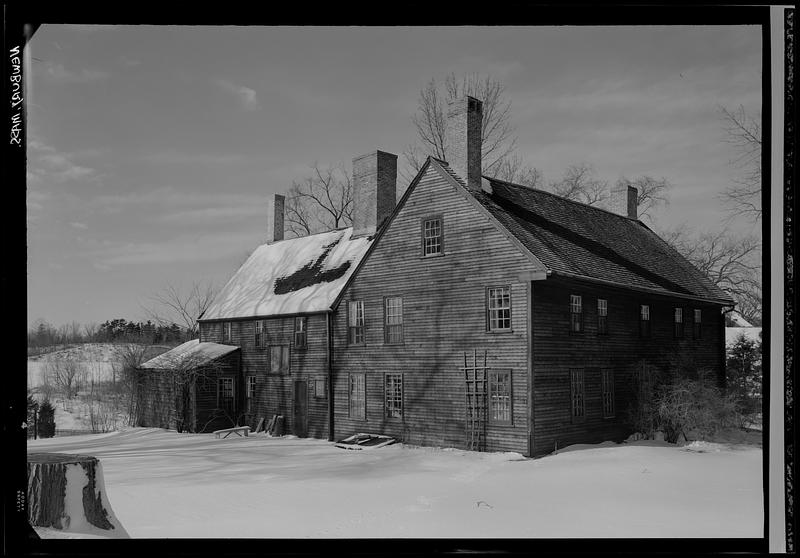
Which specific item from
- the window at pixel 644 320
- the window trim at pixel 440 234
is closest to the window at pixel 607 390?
the window at pixel 644 320

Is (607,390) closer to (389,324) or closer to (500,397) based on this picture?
(500,397)

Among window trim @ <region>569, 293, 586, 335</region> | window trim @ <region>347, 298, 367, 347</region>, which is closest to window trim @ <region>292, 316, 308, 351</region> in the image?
window trim @ <region>347, 298, 367, 347</region>

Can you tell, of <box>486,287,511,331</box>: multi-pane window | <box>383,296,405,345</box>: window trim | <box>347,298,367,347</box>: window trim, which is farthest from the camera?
<box>347,298,367,347</box>: window trim

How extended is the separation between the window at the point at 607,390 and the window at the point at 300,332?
417 inches

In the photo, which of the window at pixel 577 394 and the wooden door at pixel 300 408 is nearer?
the window at pixel 577 394

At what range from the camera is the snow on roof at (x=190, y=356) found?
1084 inches

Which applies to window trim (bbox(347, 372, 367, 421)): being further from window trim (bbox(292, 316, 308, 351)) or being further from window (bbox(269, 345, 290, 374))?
window (bbox(269, 345, 290, 374))

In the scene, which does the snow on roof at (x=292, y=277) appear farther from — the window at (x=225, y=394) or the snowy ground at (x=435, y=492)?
the snowy ground at (x=435, y=492)

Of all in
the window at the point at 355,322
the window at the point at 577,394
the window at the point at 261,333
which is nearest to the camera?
the window at the point at 577,394

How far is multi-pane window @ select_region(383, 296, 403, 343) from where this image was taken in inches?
860

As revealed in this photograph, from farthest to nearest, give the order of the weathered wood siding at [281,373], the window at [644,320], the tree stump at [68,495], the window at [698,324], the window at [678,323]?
the window at [698,324], the window at [678,323], the weathered wood siding at [281,373], the window at [644,320], the tree stump at [68,495]

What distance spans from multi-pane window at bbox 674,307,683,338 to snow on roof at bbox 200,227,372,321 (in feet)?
37.8

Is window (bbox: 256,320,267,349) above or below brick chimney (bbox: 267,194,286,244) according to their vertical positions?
below

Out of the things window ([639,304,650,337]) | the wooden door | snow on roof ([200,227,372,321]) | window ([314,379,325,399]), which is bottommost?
the wooden door
